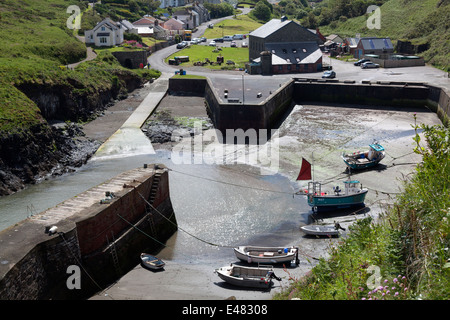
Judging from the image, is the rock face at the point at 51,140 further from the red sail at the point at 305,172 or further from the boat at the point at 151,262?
the red sail at the point at 305,172

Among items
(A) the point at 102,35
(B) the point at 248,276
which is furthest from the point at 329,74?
(B) the point at 248,276

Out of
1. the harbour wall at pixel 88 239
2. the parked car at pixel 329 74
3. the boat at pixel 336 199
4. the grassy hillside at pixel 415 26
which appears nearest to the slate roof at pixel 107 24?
the parked car at pixel 329 74

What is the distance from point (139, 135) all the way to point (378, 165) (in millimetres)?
20668

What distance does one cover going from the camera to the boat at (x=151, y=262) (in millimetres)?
22797

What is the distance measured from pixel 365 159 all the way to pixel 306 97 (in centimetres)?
2131

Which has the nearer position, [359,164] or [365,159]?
[359,164]

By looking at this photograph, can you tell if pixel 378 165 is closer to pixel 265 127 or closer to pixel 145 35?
pixel 265 127

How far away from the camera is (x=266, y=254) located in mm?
23797

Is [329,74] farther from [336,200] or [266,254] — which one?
[266,254]

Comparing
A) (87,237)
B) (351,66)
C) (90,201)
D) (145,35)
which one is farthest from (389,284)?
(145,35)

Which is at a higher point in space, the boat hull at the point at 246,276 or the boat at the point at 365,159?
the boat at the point at 365,159

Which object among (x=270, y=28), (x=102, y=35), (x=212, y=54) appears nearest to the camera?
(x=270, y=28)

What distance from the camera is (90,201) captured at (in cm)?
2305

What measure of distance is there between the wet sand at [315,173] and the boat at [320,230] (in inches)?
13.3
